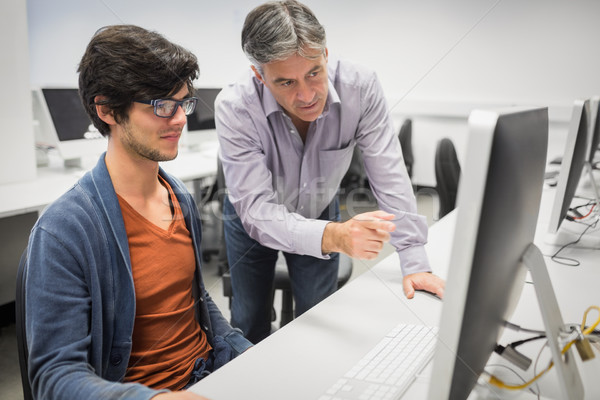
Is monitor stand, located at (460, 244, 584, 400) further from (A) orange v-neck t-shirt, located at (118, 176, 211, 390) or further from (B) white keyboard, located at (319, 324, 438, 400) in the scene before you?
(A) orange v-neck t-shirt, located at (118, 176, 211, 390)

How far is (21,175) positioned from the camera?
7.03ft

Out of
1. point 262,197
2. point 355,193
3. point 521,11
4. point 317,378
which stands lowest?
point 355,193

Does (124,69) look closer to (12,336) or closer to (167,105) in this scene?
(167,105)

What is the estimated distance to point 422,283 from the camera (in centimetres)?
105

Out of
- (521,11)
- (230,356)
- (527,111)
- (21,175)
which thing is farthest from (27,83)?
(521,11)

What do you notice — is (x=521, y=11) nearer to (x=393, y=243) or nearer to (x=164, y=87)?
(x=393, y=243)

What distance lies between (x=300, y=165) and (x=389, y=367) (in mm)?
749

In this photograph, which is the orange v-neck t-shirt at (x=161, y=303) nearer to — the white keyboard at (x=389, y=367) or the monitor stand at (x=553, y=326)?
the white keyboard at (x=389, y=367)

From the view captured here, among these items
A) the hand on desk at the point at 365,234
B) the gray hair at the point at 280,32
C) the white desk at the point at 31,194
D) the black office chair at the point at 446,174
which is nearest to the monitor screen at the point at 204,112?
the white desk at the point at 31,194

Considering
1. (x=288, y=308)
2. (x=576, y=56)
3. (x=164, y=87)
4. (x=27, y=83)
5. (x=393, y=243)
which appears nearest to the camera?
(x=164, y=87)

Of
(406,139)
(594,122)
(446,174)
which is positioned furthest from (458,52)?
(594,122)

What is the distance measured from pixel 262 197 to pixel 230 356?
1.28ft

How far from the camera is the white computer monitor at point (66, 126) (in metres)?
2.23

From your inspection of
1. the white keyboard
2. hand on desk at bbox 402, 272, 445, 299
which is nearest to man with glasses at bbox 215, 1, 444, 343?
hand on desk at bbox 402, 272, 445, 299
